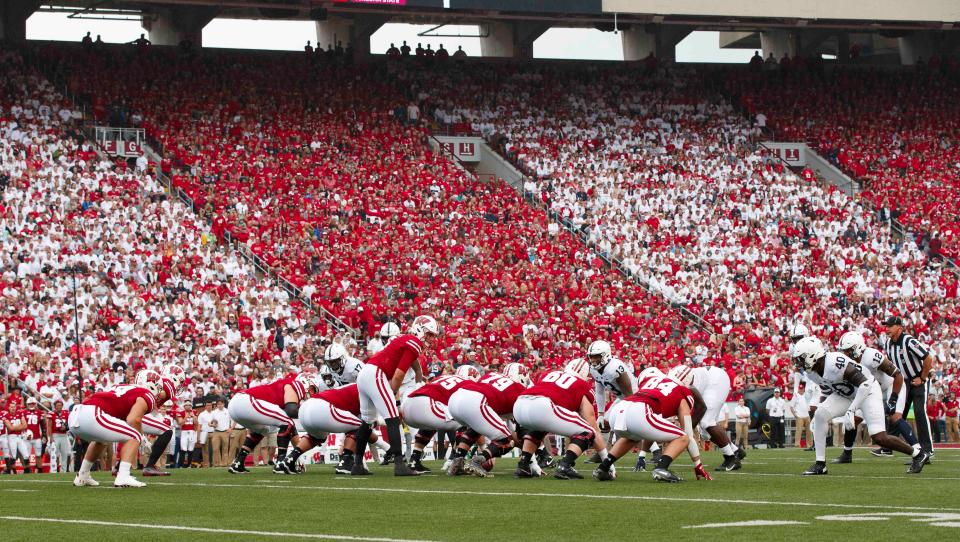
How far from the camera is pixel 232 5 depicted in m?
37.7

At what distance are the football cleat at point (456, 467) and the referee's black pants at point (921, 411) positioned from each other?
5182mm

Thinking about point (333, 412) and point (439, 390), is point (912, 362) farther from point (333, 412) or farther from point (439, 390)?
point (333, 412)

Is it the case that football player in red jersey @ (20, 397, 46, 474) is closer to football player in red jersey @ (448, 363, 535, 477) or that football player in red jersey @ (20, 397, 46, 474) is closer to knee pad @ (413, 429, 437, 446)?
knee pad @ (413, 429, 437, 446)

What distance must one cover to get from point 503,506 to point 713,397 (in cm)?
654

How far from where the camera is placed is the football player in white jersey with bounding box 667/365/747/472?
1619cm

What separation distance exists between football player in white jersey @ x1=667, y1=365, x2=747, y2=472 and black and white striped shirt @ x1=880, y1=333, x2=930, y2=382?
2.06 meters

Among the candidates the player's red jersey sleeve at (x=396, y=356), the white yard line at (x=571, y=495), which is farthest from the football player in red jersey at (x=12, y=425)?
the player's red jersey sleeve at (x=396, y=356)

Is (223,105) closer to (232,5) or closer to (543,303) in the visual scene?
(232,5)

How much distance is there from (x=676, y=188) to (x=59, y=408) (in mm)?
19463

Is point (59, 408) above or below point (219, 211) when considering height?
below

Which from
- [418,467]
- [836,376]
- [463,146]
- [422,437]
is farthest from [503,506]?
[463,146]

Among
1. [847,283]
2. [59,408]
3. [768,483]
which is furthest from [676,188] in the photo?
[768,483]

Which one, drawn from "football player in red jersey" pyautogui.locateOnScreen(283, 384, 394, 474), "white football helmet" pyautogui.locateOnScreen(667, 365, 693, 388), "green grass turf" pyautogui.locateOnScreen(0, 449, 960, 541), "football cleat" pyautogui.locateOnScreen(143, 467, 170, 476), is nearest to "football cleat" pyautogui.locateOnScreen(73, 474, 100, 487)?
"green grass turf" pyautogui.locateOnScreen(0, 449, 960, 541)

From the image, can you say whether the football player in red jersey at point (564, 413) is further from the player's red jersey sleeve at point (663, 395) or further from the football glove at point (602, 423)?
the football glove at point (602, 423)
